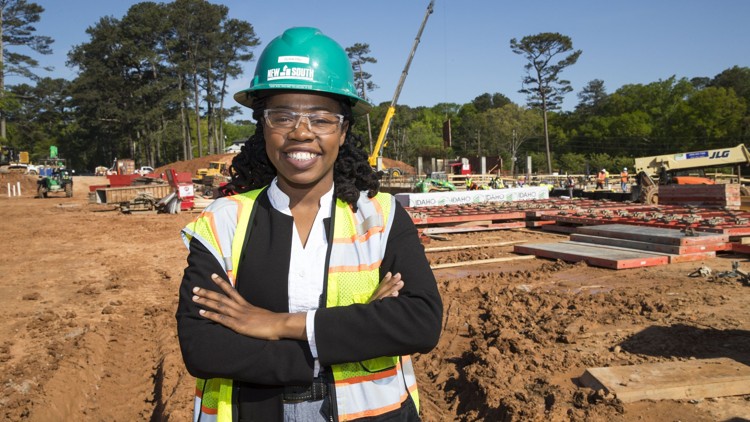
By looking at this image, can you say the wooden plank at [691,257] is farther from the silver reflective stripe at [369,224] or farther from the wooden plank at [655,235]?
the silver reflective stripe at [369,224]

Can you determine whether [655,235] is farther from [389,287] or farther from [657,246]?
[389,287]

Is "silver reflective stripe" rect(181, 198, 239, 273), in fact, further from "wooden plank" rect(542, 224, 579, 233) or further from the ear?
"wooden plank" rect(542, 224, 579, 233)

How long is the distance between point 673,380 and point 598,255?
18.8 ft

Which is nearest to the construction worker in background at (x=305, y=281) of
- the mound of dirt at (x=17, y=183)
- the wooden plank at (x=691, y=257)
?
the wooden plank at (x=691, y=257)

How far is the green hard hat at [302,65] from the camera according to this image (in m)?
1.93

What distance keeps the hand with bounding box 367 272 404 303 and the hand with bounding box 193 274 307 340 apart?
277 millimetres

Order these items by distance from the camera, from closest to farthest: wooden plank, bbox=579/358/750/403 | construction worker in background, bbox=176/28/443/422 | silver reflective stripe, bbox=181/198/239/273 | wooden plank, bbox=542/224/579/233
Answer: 1. construction worker in background, bbox=176/28/443/422
2. silver reflective stripe, bbox=181/198/239/273
3. wooden plank, bbox=579/358/750/403
4. wooden plank, bbox=542/224/579/233

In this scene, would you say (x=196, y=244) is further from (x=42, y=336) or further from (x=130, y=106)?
(x=130, y=106)

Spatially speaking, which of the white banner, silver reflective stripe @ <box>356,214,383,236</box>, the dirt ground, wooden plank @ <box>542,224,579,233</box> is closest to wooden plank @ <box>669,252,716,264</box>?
the dirt ground

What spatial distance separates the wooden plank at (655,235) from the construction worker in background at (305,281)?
9.15 m

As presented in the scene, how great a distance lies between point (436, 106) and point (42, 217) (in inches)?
4319

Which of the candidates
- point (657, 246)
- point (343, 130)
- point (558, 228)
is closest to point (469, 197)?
point (558, 228)

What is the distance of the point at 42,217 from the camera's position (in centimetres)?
2138

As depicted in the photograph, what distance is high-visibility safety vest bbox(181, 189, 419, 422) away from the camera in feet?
5.71
